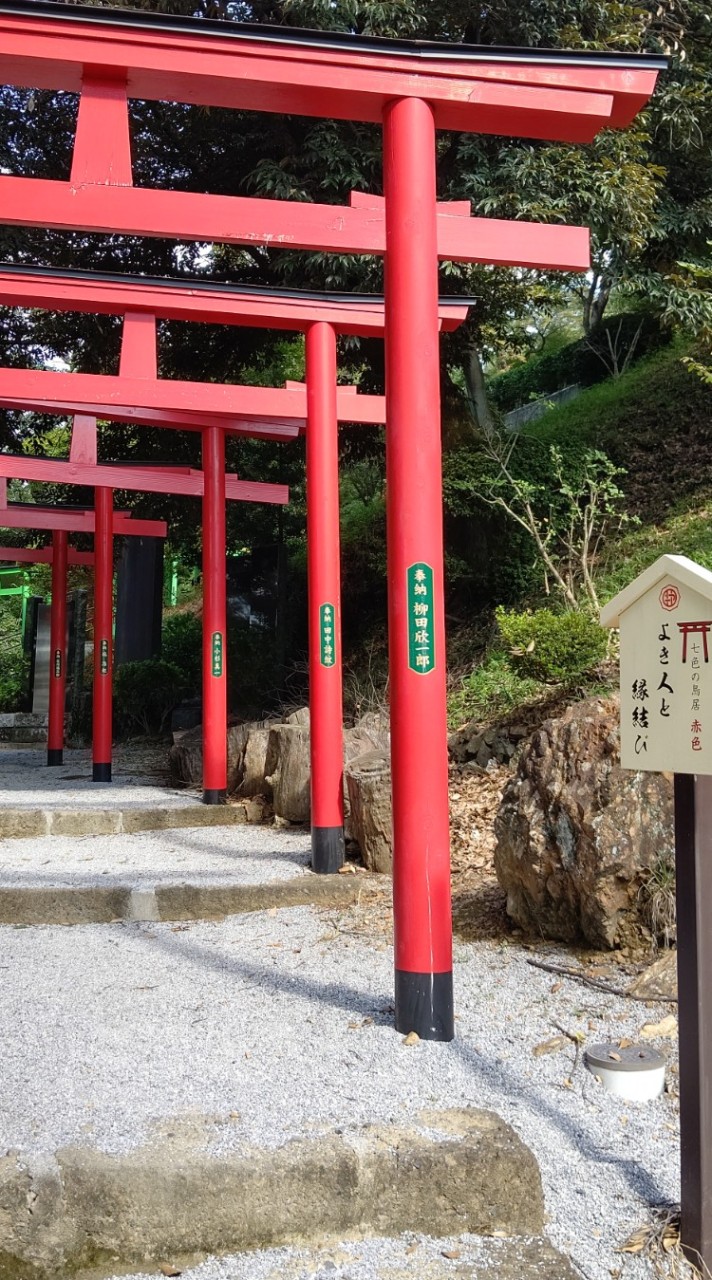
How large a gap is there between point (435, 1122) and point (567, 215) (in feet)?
25.5

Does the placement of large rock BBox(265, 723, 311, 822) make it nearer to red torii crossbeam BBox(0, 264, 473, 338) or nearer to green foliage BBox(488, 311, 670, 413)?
red torii crossbeam BBox(0, 264, 473, 338)

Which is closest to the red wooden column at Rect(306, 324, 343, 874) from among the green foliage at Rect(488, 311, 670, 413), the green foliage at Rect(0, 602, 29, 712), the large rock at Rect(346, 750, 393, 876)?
the large rock at Rect(346, 750, 393, 876)

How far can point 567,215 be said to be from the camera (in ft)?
27.3

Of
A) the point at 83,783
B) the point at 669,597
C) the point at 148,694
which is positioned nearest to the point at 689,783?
the point at 669,597

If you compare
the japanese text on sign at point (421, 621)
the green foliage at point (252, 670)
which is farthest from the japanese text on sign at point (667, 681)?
the green foliage at point (252, 670)

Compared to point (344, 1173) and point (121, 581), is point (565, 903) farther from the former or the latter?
point (121, 581)

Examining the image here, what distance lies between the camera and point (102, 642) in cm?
1020

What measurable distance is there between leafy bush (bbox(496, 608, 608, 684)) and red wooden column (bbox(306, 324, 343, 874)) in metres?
1.30

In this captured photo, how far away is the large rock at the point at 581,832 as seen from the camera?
384 centimetres

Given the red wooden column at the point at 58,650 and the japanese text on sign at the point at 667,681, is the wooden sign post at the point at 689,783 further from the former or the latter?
the red wooden column at the point at 58,650

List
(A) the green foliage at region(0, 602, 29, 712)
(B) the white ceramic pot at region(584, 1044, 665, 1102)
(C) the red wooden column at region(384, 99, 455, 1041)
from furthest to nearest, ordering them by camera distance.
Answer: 1. (A) the green foliage at region(0, 602, 29, 712)
2. (C) the red wooden column at region(384, 99, 455, 1041)
3. (B) the white ceramic pot at region(584, 1044, 665, 1102)

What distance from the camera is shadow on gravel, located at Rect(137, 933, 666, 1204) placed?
96.1 inches

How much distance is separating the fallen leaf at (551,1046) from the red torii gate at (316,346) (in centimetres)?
250

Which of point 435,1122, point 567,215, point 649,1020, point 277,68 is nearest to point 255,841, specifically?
point 649,1020
